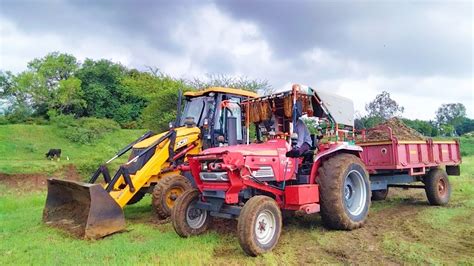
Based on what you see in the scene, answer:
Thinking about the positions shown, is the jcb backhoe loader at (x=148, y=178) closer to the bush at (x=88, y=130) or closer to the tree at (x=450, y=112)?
the bush at (x=88, y=130)

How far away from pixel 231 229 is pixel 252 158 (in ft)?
5.20

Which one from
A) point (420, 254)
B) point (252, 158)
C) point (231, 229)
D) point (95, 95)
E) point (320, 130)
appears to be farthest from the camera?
point (95, 95)

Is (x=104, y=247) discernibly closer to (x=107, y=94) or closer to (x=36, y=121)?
(x=36, y=121)

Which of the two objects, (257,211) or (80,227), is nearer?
(257,211)

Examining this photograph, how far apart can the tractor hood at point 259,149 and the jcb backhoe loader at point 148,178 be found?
128 cm

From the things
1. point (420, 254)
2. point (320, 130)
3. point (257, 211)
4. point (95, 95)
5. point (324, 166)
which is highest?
point (95, 95)

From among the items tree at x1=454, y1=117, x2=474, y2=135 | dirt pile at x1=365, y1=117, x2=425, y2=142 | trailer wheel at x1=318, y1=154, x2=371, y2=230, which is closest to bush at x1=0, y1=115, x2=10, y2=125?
dirt pile at x1=365, y1=117, x2=425, y2=142

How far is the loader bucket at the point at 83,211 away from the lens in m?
5.90

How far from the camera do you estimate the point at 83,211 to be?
253 inches

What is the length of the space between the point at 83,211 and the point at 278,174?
3393 mm

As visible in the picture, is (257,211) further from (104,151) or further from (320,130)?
(104,151)

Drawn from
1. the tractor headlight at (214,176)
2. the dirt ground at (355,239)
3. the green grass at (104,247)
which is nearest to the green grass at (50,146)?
the green grass at (104,247)

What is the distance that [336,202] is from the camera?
5957 mm

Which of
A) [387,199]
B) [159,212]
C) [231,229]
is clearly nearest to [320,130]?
[231,229]
